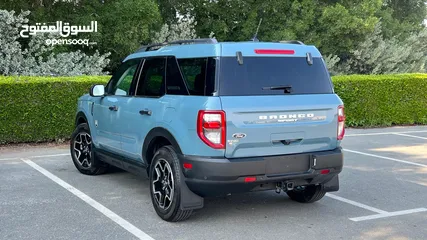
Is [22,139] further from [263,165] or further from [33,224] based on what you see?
[263,165]

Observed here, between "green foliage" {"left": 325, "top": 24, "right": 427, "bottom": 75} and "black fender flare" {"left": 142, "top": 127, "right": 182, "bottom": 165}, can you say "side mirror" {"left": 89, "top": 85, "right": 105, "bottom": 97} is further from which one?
"green foliage" {"left": 325, "top": 24, "right": 427, "bottom": 75}

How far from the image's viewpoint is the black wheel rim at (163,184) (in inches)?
196

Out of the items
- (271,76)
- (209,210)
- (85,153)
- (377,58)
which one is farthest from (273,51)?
(377,58)

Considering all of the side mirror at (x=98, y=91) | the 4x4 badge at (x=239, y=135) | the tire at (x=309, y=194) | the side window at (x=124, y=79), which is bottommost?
the tire at (x=309, y=194)

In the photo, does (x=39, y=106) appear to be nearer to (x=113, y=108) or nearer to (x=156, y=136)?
(x=113, y=108)

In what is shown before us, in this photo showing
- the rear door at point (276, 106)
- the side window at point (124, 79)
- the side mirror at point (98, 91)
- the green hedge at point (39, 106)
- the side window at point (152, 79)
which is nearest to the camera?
the rear door at point (276, 106)

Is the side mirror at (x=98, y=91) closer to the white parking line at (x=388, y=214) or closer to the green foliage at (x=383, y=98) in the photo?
the white parking line at (x=388, y=214)

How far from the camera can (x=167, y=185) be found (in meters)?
5.06

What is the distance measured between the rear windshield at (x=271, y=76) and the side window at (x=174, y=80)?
0.50m

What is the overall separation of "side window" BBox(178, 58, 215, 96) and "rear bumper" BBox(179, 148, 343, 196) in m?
0.66

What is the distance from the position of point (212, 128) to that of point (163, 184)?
100cm

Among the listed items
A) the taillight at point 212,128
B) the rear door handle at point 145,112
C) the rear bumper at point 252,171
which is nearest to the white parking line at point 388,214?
the rear bumper at point 252,171

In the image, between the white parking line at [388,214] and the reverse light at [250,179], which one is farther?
the white parking line at [388,214]

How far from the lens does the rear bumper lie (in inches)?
179
